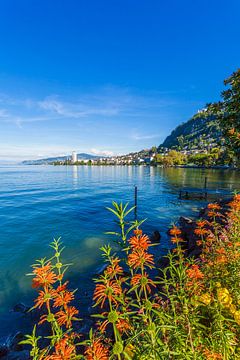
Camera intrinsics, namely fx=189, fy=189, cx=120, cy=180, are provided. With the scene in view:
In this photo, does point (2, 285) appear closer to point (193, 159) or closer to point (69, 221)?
point (69, 221)

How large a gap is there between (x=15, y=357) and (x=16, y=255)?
9365 mm

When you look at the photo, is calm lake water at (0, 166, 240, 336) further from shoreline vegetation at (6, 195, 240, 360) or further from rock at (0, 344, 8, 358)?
shoreline vegetation at (6, 195, 240, 360)

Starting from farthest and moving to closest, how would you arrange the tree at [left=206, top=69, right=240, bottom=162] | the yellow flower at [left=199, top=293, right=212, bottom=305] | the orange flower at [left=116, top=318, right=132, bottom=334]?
the tree at [left=206, top=69, right=240, bottom=162]
the yellow flower at [left=199, top=293, right=212, bottom=305]
the orange flower at [left=116, top=318, right=132, bottom=334]

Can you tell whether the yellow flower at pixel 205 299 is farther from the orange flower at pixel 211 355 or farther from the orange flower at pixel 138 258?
the orange flower at pixel 138 258

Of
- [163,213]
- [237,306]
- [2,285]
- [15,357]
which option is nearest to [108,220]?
[163,213]

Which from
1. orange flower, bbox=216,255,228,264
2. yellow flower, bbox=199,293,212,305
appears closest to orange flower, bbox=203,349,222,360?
yellow flower, bbox=199,293,212,305

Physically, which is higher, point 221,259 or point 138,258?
point 138,258

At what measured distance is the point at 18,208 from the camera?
28.6 m

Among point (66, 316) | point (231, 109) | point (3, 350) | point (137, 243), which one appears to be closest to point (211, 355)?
point (137, 243)

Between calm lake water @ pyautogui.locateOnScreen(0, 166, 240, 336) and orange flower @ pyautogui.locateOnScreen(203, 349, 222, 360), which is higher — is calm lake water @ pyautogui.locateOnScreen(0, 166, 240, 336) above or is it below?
below

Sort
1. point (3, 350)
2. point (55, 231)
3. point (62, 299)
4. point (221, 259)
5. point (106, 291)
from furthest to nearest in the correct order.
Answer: point (55, 231)
point (3, 350)
point (221, 259)
point (62, 299)
point (106, 291)

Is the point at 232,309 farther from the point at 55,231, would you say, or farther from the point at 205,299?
the point at 55,231

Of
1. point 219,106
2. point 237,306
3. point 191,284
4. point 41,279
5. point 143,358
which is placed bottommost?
point 237,306

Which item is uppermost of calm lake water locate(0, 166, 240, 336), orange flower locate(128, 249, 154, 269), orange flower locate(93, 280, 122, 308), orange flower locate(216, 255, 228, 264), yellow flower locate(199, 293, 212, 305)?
orange flower locate(128, 249, 154, 269)
